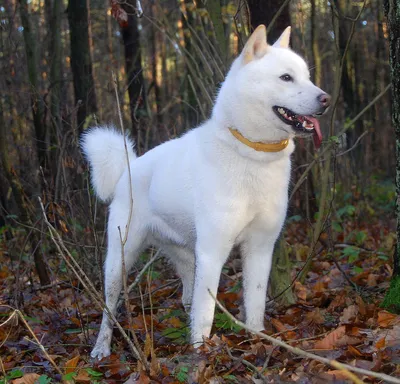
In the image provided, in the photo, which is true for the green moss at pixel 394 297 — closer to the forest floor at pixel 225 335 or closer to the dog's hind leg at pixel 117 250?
the forest floor at pixel 225 335

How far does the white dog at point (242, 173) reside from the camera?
11.9 ft

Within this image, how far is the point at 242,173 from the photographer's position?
146 inches

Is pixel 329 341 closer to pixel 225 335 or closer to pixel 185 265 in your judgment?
pixel 225 335

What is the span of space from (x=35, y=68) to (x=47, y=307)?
5519mm

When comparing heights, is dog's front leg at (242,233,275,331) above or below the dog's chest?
below

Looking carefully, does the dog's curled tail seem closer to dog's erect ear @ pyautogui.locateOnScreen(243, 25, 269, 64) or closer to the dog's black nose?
dog's erect ear @ pyautogui.locateOnScreen(243, 25, 269, 64)

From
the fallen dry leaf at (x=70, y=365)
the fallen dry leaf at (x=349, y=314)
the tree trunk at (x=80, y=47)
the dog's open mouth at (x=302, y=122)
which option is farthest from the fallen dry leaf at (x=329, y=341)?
the tree trunk at (x=80, y=47)

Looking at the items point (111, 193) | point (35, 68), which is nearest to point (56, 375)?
point (111, 193)

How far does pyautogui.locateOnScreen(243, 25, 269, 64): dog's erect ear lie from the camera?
3.69 metres

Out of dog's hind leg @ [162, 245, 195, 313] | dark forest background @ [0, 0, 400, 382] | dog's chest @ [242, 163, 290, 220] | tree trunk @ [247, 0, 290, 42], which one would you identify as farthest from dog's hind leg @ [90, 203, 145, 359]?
tree trunk @ [247, 0, 290, 42]

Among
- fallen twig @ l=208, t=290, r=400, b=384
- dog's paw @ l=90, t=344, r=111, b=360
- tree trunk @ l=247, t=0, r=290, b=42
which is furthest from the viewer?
tree trunk @ l=247, t=0, r=290, b=42

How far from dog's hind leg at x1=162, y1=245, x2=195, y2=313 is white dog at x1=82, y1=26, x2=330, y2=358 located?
45cm

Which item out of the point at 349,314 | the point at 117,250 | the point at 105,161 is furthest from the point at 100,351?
the point at 349,314

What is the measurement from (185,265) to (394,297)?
159 cm
